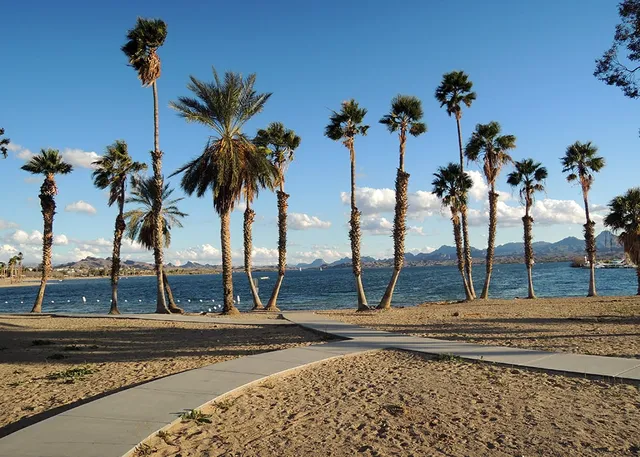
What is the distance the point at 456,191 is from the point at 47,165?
88.8ft

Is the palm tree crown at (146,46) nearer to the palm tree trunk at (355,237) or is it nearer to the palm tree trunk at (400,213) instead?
the palm tree trunk at (355,237)

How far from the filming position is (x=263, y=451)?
5.37m

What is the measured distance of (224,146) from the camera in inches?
947

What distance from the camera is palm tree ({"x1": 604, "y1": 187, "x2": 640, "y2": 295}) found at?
32125 millimetres

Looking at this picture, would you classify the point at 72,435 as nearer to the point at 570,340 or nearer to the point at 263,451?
the point at 263,451

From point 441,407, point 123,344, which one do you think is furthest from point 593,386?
point 123,344

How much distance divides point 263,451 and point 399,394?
9.49ft

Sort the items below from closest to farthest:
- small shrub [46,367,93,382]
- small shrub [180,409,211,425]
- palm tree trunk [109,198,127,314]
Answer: small shrub [180,409,211,425], small shrub [46,367,93,382], palm tree trunk [109,198,127,314]

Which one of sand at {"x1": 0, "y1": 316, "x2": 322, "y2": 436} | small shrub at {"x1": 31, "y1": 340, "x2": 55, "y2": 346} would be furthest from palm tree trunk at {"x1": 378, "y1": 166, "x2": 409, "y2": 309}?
small shrub at {"x1": 31, "y1": 340, "x2": 55, "y2": 346}

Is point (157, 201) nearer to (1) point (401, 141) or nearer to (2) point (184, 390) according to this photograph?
(1) point (401, 141)

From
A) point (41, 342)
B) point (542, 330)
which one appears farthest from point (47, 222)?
point (542, 330)

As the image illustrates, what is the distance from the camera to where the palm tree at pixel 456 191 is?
34.1 meters

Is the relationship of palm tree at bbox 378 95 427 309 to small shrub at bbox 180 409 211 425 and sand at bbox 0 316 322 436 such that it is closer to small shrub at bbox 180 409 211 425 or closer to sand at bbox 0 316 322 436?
sand at bbox 0 316 322 436

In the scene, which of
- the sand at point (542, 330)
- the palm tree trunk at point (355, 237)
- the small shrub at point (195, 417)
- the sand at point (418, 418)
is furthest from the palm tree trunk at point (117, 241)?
the small shrub at point (195, 417)
